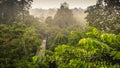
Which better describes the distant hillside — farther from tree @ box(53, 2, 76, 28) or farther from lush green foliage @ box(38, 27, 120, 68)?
lush green foliage @ box(38, 27, 120, 68)

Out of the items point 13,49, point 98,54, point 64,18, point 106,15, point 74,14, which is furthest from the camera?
point 74,14

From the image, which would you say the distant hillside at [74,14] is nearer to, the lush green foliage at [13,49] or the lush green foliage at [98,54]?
the lush green foliage at [13,49]

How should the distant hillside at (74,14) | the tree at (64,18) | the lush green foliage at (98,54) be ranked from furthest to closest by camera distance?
the distant hillside at (74,14) → the tree at (64,18) → the lush green foliage at (98,54)

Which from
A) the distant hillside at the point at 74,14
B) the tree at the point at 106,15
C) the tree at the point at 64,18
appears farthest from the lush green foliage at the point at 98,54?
the distant hillside at the point at 74,14

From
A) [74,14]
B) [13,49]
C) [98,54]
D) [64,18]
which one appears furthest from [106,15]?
[74,14]

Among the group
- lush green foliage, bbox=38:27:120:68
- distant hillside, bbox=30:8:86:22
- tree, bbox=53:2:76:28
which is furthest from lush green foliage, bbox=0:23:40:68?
distant hillside, bbox=30:8:86:22

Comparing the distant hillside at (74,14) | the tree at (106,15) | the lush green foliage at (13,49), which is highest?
the distant hillside at (74,14)

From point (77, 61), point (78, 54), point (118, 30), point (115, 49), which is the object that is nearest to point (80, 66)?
point (77, 61)

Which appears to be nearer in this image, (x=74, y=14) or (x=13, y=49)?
(x=13, y=49)

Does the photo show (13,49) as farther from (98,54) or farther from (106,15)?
(106,15)

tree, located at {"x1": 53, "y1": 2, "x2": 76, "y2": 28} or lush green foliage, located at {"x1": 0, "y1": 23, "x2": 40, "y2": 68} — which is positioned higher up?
tree, located at {"x1": 53, "y1": 2, "x2": 76, "y2": 28}

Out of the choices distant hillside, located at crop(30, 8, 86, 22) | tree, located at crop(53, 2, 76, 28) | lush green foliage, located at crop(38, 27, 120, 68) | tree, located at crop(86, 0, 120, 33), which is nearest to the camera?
lush green foliage, located at crop(38, 27, 120, 68)

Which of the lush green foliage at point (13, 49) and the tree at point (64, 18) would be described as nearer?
the lush green foliage at point (13, 49)

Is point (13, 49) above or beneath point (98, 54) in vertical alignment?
beneath
